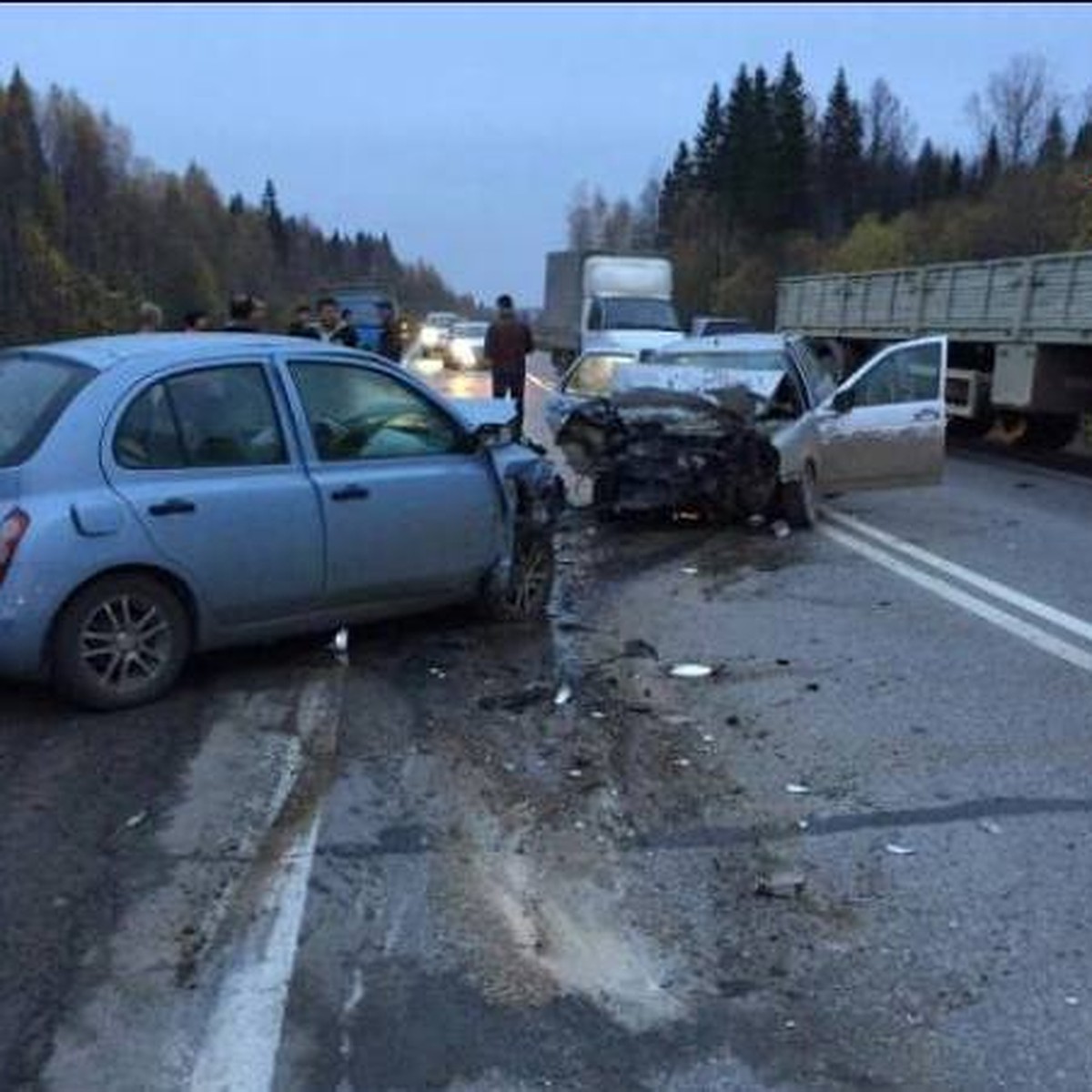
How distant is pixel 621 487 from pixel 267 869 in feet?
24.5

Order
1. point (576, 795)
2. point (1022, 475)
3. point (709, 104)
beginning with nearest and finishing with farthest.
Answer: point (576, 795) < point (1022, 475) < point (709, 104)

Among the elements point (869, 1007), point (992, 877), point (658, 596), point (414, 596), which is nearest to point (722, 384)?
point (658, 596)

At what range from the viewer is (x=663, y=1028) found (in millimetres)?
3754

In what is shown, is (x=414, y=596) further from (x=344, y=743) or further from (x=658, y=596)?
(x=658, y=596)

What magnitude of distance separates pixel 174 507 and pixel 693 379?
704 cm

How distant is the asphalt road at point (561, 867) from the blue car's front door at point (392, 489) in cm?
42

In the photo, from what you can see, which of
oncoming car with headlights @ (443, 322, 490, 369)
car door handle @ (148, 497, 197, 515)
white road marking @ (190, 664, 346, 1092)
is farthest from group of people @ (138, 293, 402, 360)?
oncoming car with headlights @ (443, 322, 490, 369)

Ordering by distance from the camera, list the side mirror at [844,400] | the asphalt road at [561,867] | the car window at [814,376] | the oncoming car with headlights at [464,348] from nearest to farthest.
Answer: the asphalt road at [561,867], the side mirror at [844,400], the car window at [814,376], the oncoming car with headlights at [464,348]

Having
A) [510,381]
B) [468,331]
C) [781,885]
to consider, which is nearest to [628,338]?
[510,381]

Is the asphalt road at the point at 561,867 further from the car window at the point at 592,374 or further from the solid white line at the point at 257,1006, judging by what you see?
the car window at the point at 592,374

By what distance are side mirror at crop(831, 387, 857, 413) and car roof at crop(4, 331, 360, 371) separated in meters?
6.29

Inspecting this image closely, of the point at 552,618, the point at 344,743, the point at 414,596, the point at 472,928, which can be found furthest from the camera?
the point at 552,618

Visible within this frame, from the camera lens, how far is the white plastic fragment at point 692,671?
7.44 meters

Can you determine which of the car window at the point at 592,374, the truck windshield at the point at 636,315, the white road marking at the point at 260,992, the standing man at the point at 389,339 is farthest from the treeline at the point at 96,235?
the white road marking at the point at 260,992
